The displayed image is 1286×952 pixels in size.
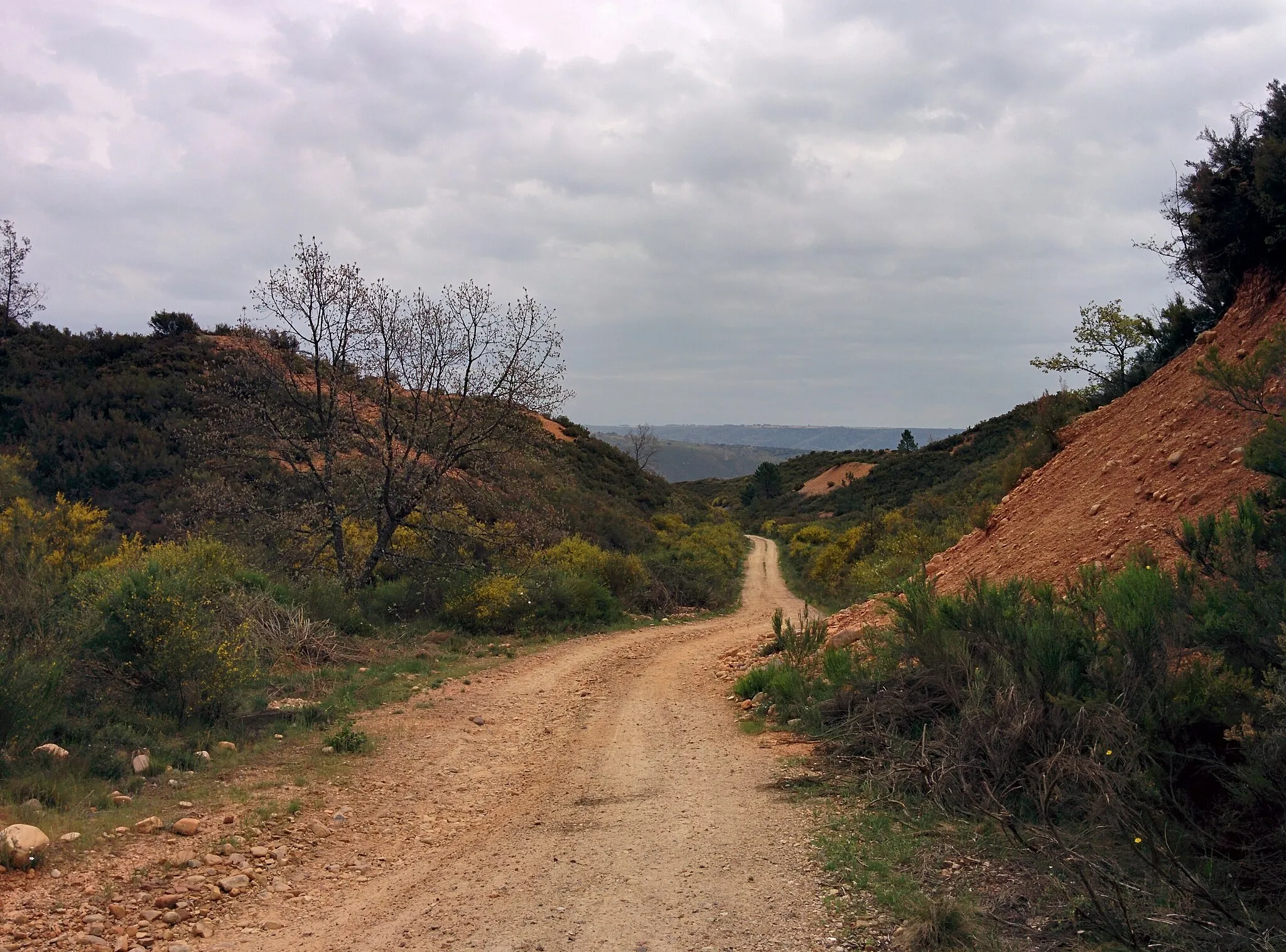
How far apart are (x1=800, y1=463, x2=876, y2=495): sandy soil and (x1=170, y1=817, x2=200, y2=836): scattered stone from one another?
223 ft

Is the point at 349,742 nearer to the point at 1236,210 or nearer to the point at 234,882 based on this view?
the point at 234,882

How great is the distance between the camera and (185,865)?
5324mm

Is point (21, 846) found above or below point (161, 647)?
below

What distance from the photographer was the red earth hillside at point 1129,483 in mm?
8930

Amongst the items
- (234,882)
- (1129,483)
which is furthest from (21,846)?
(1129,483)

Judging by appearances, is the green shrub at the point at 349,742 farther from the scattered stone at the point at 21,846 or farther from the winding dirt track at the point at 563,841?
the scattered stone at the point at 21,846

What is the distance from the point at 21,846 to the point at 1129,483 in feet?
37.6

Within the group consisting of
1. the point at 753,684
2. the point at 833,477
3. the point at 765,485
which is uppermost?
the point at 833,477

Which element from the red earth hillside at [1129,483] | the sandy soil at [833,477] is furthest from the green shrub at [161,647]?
the sandy soil at [833,477]

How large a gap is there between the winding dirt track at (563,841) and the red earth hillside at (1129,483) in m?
3.72

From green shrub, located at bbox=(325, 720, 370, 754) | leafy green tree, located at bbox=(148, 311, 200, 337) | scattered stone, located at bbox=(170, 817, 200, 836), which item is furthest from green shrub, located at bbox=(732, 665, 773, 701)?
leafy green tree, located at bbox=(148, 311, 200, 337)

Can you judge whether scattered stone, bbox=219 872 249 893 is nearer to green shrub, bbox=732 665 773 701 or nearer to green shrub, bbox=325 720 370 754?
green shrub, bbox=325 720 370 754

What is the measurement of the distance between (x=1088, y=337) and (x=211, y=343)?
35.0m

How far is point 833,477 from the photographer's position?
77875 mm
